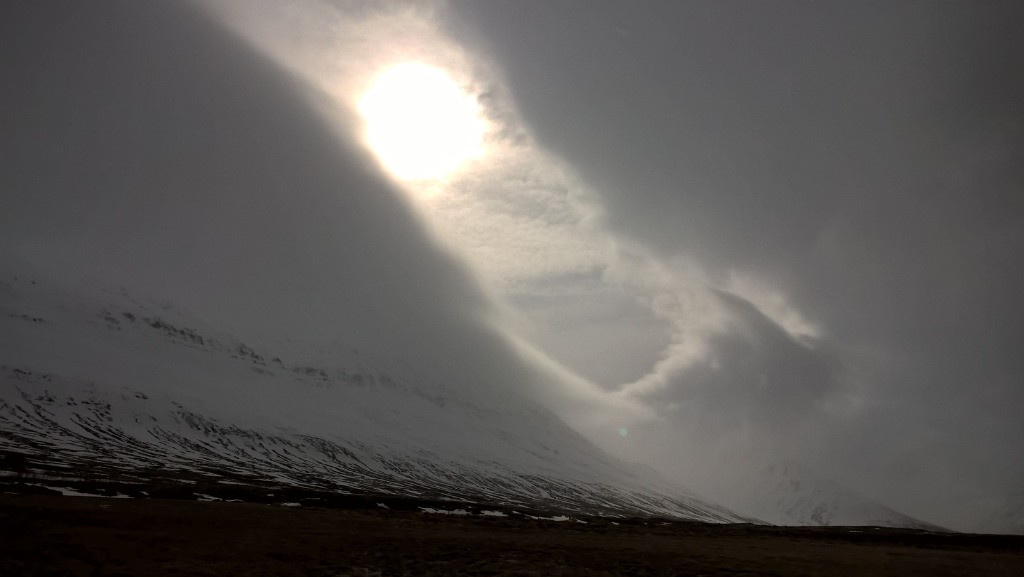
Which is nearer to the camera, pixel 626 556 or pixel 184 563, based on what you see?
pixel 184 563

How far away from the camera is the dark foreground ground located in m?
22.5

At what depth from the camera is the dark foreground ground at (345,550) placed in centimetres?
2245

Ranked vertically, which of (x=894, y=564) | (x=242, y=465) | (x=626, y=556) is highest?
(x=894, y=564)

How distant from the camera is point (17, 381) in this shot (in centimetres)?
11406

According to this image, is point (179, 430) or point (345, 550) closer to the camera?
point (345, 550)

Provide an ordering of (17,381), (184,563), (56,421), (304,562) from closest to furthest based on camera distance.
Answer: (184,563) → (304,562) → (56,421) → (17,381)

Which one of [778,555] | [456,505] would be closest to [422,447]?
[456,505]

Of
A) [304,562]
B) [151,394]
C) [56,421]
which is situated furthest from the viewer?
[151,394]

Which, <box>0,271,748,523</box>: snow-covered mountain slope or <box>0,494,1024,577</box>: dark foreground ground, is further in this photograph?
<box>0,271,748,523</box>: snow-covered mountain slope

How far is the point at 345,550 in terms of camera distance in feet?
90.4

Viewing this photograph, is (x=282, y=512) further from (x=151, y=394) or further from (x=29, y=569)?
(x=151, y=394)

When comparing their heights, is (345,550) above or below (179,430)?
above

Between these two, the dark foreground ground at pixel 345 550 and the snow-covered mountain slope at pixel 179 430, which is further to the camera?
the snow-covered mountain slope at pixel 179 430

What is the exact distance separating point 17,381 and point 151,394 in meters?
29.2
